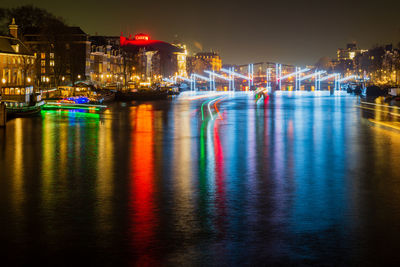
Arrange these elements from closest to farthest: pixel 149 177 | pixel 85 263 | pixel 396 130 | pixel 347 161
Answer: pixel 85 263 < pixel 149 177 < pixel 347 161 < pixel 396 130

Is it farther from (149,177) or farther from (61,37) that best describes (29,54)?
(149,177)

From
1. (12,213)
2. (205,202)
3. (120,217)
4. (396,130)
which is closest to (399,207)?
(205,202)

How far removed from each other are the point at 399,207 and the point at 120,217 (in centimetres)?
642

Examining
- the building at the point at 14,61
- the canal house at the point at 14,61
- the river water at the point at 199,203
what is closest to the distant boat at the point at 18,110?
the river water at the point at 199,203

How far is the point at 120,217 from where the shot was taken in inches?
488

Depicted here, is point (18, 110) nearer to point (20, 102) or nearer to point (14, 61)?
point (20, 102)

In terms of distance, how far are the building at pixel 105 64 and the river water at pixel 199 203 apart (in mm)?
104868

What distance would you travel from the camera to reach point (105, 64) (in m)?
148

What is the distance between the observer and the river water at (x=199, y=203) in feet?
32.5

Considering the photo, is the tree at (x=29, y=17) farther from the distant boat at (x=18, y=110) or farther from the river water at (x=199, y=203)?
the river water at (x=199, y=203)

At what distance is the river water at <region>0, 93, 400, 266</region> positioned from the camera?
9.90 meters

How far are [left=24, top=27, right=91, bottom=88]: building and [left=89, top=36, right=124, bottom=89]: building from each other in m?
7.25

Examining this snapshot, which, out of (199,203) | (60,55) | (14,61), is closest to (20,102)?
(199,203)

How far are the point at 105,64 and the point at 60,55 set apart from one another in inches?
2044
